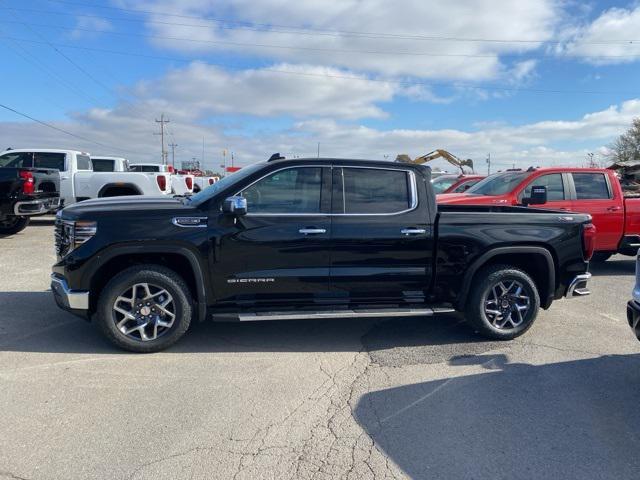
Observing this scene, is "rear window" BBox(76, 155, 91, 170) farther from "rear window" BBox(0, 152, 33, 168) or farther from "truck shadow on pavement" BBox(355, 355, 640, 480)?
"truck shadow on pavement" BBox(355, 355, 640, 480)

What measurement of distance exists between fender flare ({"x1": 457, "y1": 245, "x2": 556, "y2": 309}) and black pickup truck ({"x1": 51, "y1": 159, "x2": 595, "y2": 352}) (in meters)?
0.01

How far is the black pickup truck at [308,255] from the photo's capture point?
4.63m

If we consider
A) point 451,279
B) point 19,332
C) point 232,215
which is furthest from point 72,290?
point 451,279

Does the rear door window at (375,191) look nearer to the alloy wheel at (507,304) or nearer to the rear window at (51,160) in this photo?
the alloy wheel at (507,304)

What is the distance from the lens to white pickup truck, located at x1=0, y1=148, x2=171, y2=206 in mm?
13328

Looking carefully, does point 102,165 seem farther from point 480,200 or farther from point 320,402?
point 320,402

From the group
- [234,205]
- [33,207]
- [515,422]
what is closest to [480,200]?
[234,205]

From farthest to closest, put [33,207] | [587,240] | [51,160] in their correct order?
[51,160]
[33,207]
[587,240]

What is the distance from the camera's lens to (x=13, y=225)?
38.5 feet

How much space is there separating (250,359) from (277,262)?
931mm

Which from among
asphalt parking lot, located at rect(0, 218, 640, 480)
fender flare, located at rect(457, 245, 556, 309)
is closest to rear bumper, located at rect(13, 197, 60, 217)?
asphalt parking lot, located at rect(0, 218, 640, 480)

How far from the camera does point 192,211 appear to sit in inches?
186

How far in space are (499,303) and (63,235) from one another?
442 centimetres

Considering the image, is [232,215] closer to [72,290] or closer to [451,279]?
[72,290]
